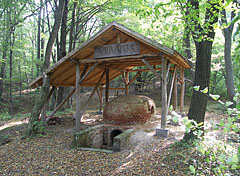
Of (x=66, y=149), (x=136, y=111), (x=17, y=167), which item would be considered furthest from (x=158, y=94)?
(x=17, y=167)

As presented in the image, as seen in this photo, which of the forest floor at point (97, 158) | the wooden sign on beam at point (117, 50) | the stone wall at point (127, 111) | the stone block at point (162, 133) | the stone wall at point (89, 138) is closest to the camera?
the forest floor at point (97, 158)

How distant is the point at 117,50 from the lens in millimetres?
7617

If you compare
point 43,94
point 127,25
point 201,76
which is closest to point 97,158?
point 201,76

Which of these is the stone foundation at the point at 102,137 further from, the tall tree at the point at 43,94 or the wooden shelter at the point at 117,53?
the tall tree at the point at 43,94

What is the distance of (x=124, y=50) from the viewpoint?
754 cm

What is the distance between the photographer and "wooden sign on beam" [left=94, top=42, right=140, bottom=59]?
7.38m

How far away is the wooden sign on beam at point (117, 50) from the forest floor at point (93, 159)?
3.49 m

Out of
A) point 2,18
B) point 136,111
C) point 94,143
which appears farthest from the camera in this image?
point 2,18

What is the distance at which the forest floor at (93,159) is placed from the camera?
469 centimetres

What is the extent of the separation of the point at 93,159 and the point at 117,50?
4.45 m

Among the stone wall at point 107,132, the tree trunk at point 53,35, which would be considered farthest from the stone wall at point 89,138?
the tree trunk at point 53,35

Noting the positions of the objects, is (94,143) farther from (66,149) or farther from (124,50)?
(124,50)

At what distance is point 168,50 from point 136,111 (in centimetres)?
358

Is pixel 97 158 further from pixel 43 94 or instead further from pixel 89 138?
pixel 43 94
